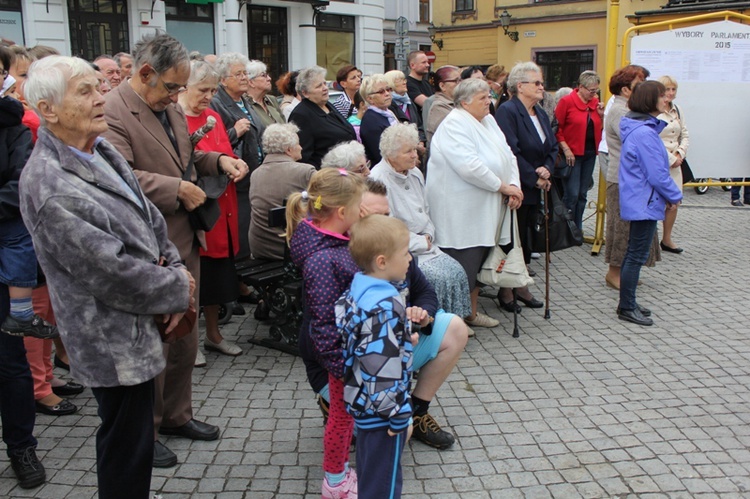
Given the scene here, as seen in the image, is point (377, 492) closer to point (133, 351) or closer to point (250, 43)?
point (133, 351)

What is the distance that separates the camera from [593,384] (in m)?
4.66

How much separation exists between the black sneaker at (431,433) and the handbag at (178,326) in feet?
4.66

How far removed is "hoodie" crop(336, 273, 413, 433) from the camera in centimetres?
269

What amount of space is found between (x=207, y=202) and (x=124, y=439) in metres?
1.51

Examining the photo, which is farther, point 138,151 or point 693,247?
point 693,247

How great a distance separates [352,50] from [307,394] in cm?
2192

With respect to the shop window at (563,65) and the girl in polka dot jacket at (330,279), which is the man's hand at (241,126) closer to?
the girl in polka dot jacket at (330,279)

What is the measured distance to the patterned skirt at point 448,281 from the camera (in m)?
4.98

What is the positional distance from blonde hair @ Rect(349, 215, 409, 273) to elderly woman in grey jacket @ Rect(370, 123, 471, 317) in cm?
217

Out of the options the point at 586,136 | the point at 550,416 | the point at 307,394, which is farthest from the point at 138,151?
the point at 586,136

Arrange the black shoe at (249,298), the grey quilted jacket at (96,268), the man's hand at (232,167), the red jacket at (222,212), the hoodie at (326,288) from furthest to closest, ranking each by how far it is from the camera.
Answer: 1. the black shoe at (249,298)
2. the red jacket at (222,212)
3. the man's hand at (232,167)
4. the hoodie at (326,288)
5. the grey quilted jacket at (96,268)

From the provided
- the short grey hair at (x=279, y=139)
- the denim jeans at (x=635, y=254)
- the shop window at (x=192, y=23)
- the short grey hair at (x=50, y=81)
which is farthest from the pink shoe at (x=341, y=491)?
the shop window at (x=192, y=23)

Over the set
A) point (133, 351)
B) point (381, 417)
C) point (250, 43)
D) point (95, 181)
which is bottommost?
point (381, 417)

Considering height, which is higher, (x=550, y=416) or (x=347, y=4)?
(x=347, y=4)
